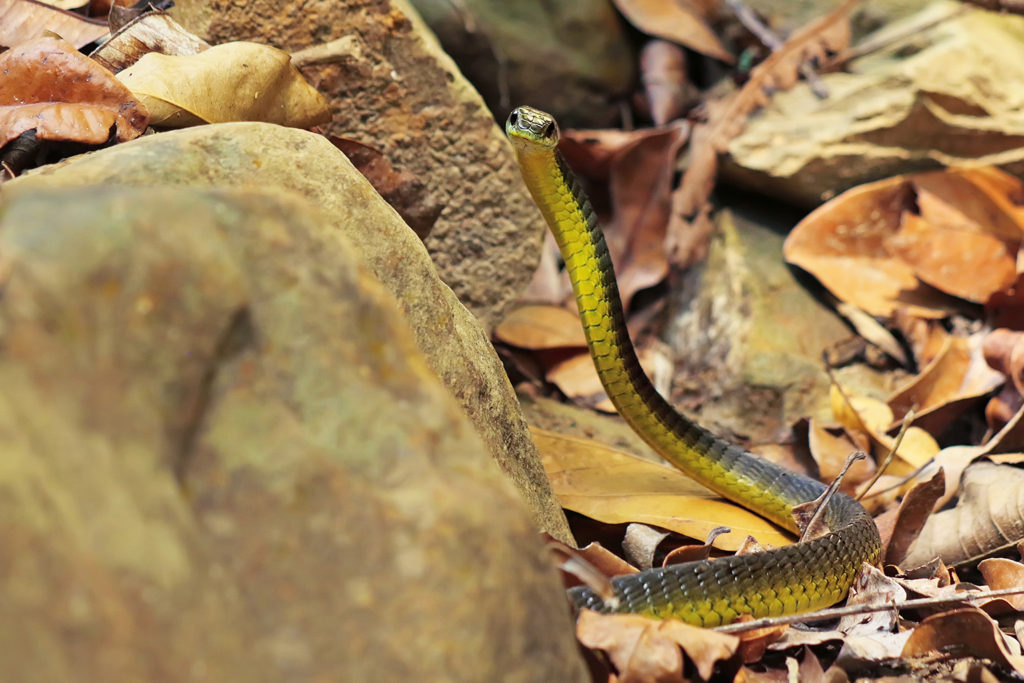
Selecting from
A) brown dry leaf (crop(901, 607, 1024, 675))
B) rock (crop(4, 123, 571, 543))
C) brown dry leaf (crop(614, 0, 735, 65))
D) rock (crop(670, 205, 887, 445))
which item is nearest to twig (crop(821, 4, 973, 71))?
brown dry leaf (crop(614, 0, 735, 65))

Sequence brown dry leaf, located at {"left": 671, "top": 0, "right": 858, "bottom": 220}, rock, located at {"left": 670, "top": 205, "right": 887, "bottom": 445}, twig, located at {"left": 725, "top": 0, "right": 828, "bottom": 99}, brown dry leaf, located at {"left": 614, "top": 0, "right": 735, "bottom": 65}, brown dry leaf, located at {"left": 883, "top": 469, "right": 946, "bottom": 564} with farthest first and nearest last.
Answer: brown dry leaf, located at {"left": 614, "top": 0, "right": 735, "bottom": 65}, twig, located at {"left": 725, "top": 0, "right": 828, "bottom": 99}, brown dry leaf, located at {"left": 671, "top": 0, "right": 858, "bottom": 220}, rock, located at {"left": 670, "top": 205, "right": 887, "bottom": 445}, brown dry leaf, located at {"left": 883, "top": 469, "right": 946, "bottom": 564}

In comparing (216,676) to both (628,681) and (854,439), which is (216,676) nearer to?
(628,681)

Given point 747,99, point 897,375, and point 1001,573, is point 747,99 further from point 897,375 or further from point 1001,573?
point 1001,573

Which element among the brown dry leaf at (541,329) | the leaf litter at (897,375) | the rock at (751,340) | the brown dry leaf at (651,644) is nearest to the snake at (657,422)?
the leaf litter at (897,375)

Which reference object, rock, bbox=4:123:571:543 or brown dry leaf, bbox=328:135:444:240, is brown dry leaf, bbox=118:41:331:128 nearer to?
brown dry leaf, bbox=328:135:444:240

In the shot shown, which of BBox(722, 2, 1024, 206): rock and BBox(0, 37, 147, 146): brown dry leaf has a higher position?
BBox(0, 37, 147, 146): brown dry leaf

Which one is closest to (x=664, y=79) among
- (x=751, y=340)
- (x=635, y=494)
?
(x=751, y=340)
